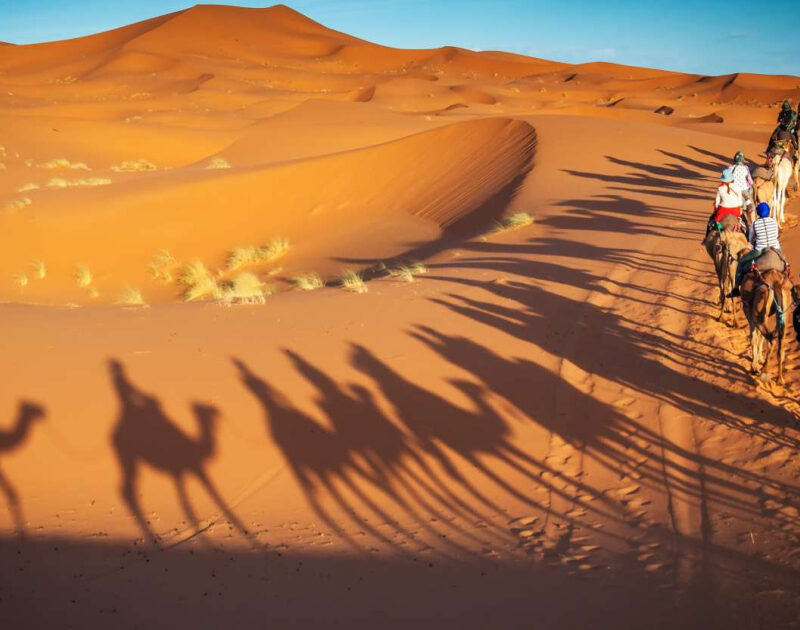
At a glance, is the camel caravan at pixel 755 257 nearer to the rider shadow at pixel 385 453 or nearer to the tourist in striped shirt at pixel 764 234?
the tourist in striped shirt at pixel 764 234

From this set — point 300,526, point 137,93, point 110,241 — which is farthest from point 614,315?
point 137,93

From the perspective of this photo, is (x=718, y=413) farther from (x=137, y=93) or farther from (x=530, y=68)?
(x=530, y=68)

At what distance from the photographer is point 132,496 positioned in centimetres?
760

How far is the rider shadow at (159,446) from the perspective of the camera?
25.0 feet

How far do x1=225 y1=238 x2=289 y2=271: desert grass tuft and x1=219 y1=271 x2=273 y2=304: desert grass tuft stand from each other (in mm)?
1530

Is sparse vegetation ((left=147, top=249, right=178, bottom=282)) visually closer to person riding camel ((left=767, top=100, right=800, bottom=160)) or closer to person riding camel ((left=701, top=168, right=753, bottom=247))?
person riding camel ((left=701, top=168, right=753, bottom=247))

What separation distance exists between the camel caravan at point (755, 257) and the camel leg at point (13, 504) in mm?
8179

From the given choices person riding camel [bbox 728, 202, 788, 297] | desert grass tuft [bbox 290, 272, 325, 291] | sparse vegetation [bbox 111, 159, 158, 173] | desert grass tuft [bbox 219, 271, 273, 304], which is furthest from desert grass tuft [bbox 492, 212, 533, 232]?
sparse vegetation [bbox 111, 159, 158, 173]

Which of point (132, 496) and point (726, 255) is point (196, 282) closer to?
point (132, 496)

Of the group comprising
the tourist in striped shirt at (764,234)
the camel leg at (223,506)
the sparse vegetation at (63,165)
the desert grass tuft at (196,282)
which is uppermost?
the sparse vegetation at (63,165)

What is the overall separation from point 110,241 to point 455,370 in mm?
15435

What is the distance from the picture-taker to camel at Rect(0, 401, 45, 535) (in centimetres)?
731

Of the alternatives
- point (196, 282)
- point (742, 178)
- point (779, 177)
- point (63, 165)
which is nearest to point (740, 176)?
point (742, 178)

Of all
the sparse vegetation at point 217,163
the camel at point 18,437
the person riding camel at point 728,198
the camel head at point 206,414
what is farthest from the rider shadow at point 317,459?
the sparse vegetation at point 217,163
